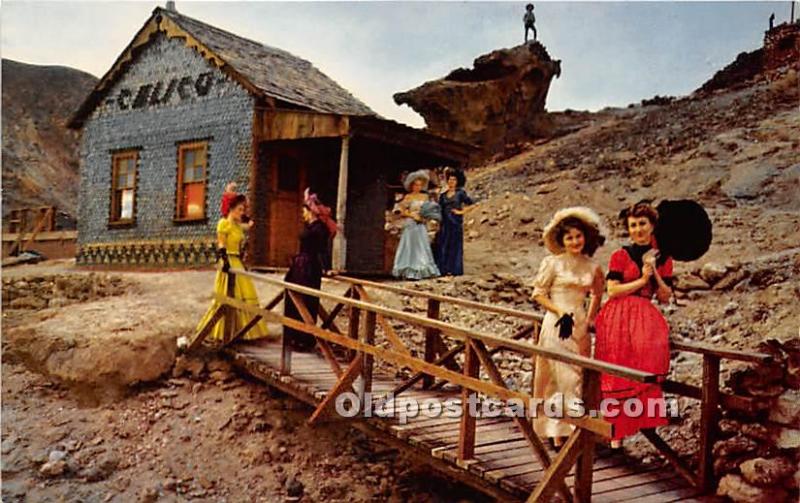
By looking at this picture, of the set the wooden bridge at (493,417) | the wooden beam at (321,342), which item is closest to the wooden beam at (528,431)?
the wooden bridge at (493,417)

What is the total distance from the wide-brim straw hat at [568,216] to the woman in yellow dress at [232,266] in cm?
320

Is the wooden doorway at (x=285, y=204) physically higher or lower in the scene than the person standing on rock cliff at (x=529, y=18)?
lower

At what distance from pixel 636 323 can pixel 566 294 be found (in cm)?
39

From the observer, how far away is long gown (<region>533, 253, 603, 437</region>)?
3664mm

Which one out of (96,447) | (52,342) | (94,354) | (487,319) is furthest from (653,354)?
(52,342)

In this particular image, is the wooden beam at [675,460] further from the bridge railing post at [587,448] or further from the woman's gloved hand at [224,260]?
the woman's gloved hand at [224,260]

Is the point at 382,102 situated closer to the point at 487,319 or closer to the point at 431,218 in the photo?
the point at 431,218

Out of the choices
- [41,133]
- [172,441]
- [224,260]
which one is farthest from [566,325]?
[41,133]

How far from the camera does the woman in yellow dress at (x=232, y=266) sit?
5988mm

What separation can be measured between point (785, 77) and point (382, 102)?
649 cm

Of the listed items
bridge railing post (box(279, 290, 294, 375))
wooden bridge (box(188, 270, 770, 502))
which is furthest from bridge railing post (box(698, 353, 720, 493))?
bridge railing post (box(279, 290, 294, 375))

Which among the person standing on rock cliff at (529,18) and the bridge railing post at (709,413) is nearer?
the bridge railing post at (709,413)

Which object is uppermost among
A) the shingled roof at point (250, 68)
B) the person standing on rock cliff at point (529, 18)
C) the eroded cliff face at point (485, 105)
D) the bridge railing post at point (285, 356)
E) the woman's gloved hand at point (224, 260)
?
the eroded cliff face at point (485, 105)

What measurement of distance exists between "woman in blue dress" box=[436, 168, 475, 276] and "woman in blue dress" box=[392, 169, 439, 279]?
0.15 meters
